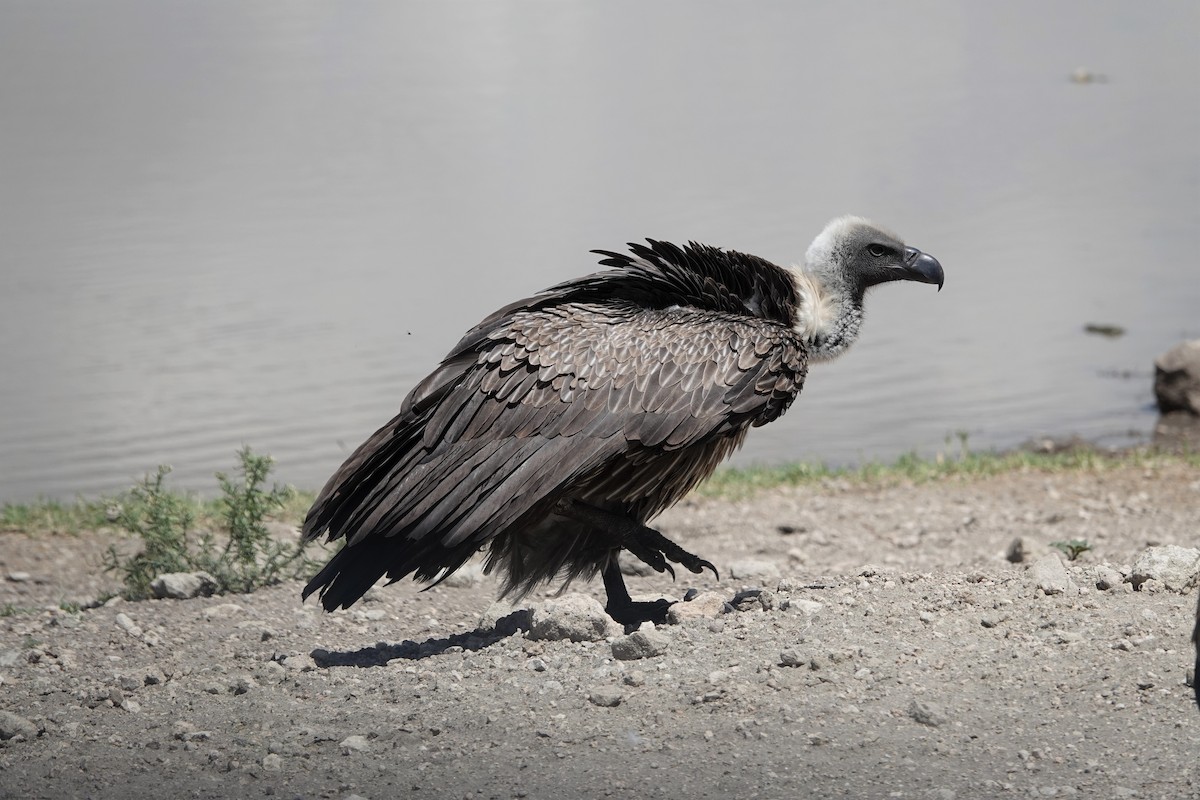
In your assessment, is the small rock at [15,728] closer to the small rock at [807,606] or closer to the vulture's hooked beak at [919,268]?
the small rock at [807,606]

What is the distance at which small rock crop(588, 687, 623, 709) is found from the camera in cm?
486

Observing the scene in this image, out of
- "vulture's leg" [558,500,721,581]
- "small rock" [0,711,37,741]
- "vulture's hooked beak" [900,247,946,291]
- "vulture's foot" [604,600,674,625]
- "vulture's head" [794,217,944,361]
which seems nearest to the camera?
"small rock" [0,711,37,741]

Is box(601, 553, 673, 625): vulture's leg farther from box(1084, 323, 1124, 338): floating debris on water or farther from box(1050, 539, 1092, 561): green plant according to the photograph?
box(1084, 323, 1124, 338): floating debris on water

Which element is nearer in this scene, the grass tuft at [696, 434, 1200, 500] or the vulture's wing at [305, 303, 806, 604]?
the vulture's wing at [305, 303, 806, 604]

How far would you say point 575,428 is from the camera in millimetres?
5590

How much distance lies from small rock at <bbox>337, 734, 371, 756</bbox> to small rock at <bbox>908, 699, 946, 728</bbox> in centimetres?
172

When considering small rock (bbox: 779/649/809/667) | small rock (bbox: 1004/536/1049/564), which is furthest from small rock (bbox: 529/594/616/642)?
small rock (bbox: 1004/536/1049/564)

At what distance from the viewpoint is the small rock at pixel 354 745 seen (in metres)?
4.58

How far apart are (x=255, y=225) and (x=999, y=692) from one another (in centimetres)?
1471

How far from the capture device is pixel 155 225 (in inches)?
701

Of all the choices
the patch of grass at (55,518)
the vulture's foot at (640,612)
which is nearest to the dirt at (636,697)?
the vulture's foot at (640,612)

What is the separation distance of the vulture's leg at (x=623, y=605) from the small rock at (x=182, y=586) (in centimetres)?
208

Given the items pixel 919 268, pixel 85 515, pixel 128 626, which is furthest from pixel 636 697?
pixel 85 515

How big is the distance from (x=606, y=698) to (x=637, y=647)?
20.3 inches
